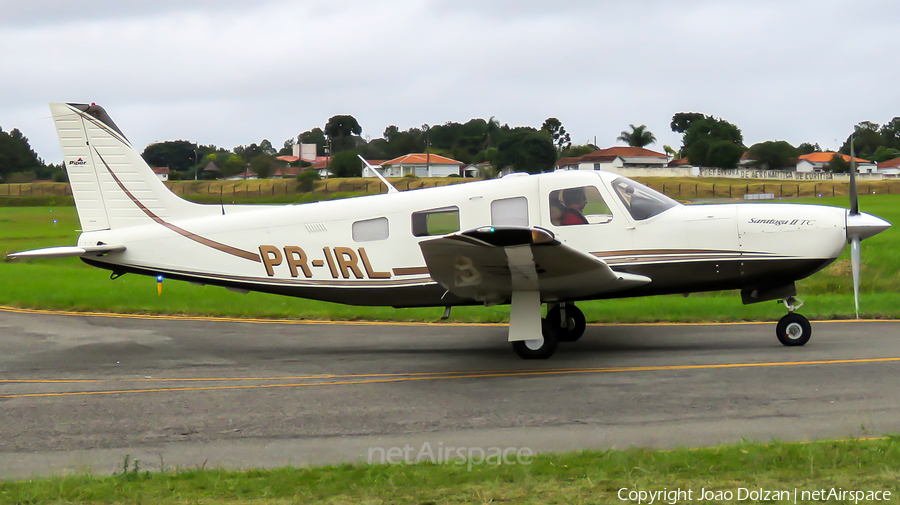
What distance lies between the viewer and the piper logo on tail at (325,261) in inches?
438

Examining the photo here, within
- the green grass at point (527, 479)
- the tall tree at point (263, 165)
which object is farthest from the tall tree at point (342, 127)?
the green grass at point (527, 479)

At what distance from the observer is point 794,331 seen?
34.8 ft

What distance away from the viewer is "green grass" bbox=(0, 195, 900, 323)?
1406 centimetres

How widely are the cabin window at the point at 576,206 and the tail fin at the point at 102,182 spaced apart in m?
5.64

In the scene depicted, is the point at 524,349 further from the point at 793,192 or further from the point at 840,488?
the point at 793,192

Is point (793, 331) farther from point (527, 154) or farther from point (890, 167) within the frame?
point (890, 167)

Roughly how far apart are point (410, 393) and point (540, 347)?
2.42m

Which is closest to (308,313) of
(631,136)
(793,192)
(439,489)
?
(439,489)

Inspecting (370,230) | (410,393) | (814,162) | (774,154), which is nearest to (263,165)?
(370,230)

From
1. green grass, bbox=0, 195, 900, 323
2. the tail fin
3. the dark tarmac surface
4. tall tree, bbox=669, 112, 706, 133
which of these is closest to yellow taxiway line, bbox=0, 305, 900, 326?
green grass, bbox=0, 195, 900, 323

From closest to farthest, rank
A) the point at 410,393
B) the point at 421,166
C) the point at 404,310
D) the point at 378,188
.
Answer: the point at 410,393 < the point at 404,310 < the point at 421,166 < the point at 378,188

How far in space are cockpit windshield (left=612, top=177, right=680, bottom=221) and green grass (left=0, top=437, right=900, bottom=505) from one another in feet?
16.4

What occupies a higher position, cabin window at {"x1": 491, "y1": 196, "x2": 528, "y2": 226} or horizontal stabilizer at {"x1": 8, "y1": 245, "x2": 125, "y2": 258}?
horizontal stabilizer at {"x1": 8, "y1": 245, "x2": 125, "y2": 258}

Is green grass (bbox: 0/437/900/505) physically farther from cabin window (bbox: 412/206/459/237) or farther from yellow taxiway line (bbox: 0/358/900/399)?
cabin window (bbox: 412/206/459/237)
